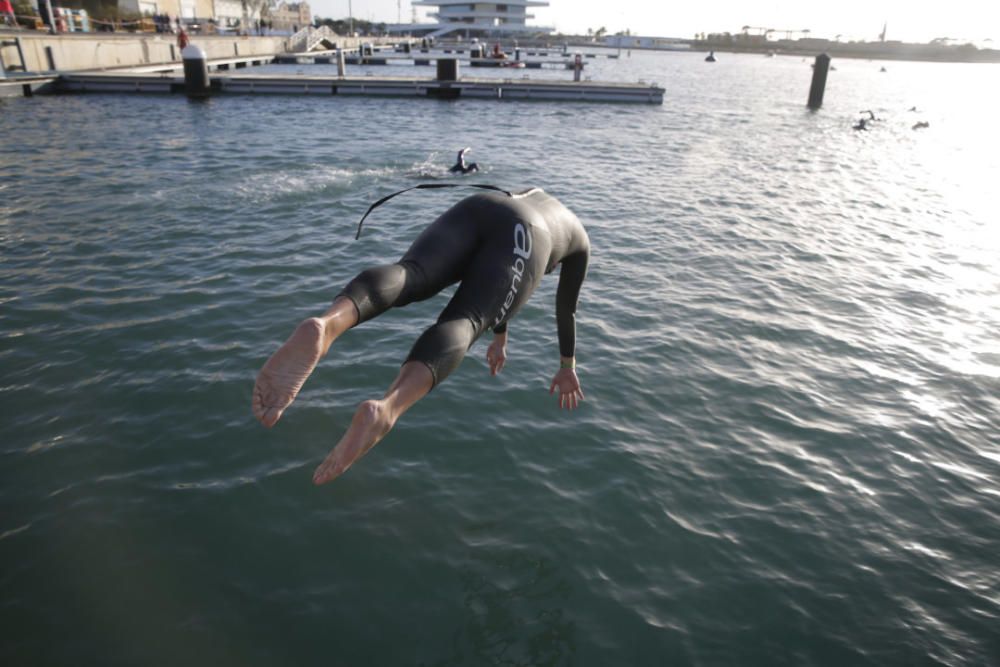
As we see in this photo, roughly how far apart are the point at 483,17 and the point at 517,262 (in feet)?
503

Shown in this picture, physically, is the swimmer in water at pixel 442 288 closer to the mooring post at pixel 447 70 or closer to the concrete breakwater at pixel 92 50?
the concrete breakwater at pixel 92 50

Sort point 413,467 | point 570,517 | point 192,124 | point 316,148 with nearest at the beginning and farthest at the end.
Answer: point 570,517
point 413,467
point 316,148
point 192,124

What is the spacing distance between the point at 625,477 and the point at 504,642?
6.90 feet

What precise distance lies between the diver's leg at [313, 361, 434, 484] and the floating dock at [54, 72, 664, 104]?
36651 mm

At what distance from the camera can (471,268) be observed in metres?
3.98

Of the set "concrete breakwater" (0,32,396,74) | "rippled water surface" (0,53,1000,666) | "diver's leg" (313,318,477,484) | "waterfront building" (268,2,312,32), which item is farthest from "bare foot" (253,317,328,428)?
"waterfront building" (268,2,312,32)

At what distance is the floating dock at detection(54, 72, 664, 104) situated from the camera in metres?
31.8

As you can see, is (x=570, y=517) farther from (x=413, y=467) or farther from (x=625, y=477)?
(x=413, y=467)

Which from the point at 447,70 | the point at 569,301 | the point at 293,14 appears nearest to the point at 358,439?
the point at 569,301

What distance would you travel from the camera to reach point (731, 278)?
10.7 meters

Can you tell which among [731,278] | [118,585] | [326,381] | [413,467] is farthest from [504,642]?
[731,278]

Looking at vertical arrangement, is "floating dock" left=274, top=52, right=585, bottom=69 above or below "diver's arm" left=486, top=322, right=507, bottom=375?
above

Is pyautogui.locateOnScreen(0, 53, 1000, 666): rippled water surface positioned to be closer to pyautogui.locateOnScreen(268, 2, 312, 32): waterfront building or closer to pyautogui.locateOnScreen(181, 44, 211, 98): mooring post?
pyautogui.locateOnScreen(181, 44, 211, 98): mooring post

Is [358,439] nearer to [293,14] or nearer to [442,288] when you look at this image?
[442,288]
